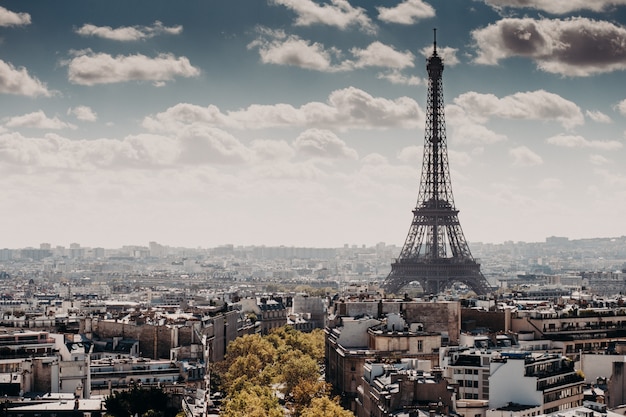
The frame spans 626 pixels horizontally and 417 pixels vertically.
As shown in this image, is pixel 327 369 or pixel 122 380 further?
pixel 327 369

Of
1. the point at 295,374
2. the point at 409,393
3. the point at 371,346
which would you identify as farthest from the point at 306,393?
the point at 409,393

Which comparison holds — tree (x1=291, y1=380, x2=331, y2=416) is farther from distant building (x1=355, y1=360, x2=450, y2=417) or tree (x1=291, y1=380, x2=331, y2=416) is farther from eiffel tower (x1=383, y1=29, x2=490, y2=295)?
eiffel tower (x1=383, y1=29, x2=490, y2=295)

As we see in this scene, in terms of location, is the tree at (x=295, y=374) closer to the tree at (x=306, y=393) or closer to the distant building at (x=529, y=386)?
the tree at (x=306, y=393)

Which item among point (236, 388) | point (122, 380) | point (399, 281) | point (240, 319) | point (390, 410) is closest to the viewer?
point (390, 410)

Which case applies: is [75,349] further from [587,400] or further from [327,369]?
[587,400]

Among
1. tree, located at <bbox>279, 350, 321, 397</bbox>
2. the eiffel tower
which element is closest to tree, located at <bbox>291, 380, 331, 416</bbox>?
tree, located at <bbox>279, 350, 321, 397</bbox>

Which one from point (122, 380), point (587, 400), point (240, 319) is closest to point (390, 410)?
point (587, 400)

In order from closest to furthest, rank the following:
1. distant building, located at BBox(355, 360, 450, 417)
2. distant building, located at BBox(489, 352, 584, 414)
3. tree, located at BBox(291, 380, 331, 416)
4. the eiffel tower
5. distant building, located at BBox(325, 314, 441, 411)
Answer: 1. distant building, located at BBox(355, 360, 450, 417)
2. distant building, located at BBox(489, 352, 584, 414)
3. tree, located at BBox(291, 380, 331, 416)
4. distant building, located at BBox(325, 314, 441, 411)
5. the eiffel tower

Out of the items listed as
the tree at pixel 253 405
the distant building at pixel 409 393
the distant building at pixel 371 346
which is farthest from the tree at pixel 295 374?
the distant building at pixel 409 393

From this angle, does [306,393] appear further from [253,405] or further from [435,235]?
[435,235]
